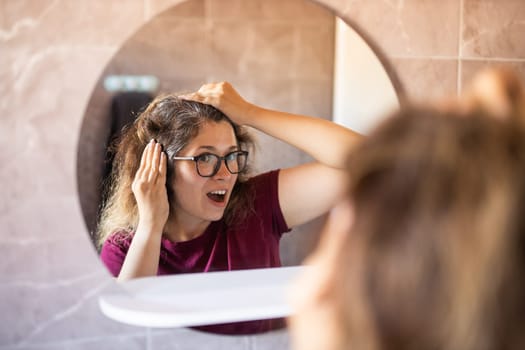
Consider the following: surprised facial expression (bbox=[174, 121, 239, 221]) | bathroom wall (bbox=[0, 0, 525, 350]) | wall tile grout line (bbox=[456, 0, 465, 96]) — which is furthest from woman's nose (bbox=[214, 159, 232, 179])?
wall tile grout line (bbox=[456, 0, 465, 96])

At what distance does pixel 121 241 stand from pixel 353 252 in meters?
0.61

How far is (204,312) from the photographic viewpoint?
0.80m

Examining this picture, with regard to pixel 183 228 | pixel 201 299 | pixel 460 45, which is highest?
pixel 460 45

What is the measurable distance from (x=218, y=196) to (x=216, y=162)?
2.3 inches

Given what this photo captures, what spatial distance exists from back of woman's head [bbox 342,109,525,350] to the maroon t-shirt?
0.61 m

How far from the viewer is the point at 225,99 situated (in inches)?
35.8

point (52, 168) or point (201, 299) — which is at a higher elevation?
point (52, 168)

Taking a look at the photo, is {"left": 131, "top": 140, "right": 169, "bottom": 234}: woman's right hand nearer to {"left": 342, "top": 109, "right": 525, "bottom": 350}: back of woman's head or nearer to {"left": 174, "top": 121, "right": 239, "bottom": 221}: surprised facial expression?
{"left": 174, "top": 121, "right": 239, "bottom": 221}: surprised facial expression

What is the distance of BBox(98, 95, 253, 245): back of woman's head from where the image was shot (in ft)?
2.88

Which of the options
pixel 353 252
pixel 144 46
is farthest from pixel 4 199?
pixel 353 252

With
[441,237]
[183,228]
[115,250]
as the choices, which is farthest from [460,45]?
[441,237]

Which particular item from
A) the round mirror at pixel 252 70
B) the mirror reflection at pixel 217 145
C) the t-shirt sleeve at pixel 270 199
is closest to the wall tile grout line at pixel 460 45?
the round mirror at pixel 252 70

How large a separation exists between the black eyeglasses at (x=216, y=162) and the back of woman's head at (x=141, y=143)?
4cm

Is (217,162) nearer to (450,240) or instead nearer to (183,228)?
(183,228)
